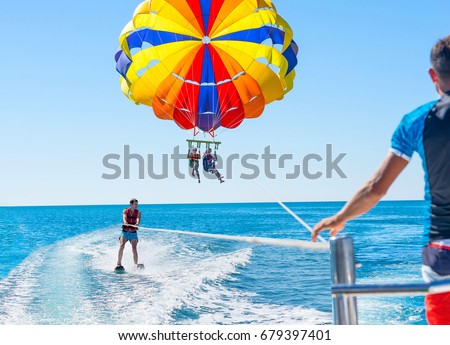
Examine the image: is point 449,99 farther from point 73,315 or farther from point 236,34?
point 236,34

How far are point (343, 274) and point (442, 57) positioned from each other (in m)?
0.84

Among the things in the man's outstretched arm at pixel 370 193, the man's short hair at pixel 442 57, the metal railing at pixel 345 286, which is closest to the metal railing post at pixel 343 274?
the metal railing at pixel 345 286

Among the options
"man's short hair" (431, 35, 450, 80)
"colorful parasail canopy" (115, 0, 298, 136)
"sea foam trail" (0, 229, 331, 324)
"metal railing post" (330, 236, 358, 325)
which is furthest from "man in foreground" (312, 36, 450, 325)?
"colorful parasail canopy" (115, 0, 298, 136)

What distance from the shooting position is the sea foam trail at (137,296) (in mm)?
7840

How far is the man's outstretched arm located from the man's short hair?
329mm

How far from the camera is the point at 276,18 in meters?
11.1

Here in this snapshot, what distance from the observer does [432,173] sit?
72.8 inches

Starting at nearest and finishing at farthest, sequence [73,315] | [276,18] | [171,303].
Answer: [73,315], [171,303], [276,18]

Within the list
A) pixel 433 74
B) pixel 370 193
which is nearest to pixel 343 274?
pixel 370 193

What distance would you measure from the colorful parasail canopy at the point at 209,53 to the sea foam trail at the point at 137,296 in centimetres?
390

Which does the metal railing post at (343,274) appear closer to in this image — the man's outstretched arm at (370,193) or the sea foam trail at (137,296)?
the man's outstretched arm at (370,193)
